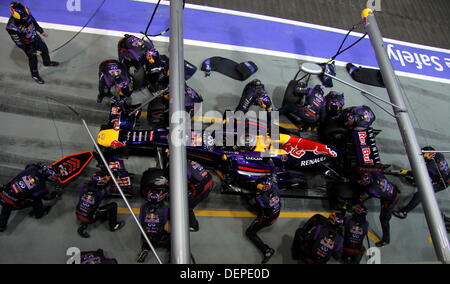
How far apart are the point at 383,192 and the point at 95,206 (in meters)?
6.11

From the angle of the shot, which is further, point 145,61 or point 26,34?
point 145,61

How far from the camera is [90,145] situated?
26.1ft

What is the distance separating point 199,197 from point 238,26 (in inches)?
239

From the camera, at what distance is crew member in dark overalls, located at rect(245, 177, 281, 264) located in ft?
22.6

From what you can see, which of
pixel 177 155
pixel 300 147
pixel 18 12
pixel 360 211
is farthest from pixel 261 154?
pixel 18 12

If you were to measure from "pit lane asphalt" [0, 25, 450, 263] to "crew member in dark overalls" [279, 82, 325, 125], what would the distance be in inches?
41.6

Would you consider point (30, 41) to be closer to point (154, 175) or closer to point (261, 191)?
point (154, 175)

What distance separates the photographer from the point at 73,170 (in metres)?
7.42

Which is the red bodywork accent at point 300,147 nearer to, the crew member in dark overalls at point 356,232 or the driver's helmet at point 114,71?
the crew member in dark overalls at point 356,232

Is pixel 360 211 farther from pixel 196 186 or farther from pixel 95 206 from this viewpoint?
pixel 95 206

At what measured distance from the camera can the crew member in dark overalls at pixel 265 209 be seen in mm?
6874

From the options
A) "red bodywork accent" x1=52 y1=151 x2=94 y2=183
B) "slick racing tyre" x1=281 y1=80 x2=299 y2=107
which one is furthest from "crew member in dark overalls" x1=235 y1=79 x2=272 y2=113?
"red bodywork accent" x1=52 y1=151 x2=94 y2=183

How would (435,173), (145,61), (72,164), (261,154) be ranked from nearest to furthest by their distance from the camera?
(72,164), (261,154), (435,173), (145,61)

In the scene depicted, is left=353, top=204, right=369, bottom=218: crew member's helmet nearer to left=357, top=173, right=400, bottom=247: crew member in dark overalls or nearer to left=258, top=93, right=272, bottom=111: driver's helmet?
left=357, top=173, right=400, bottom=247: crew member in dark overalls
